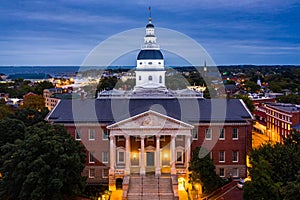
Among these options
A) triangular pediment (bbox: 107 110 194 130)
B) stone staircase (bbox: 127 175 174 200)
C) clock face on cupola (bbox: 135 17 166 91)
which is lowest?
stone staircase (bbox: 127 175 174 200)

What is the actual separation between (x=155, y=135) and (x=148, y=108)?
11.3ft

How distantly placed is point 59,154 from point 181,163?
17.1 metres

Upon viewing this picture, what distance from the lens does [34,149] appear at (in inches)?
1474

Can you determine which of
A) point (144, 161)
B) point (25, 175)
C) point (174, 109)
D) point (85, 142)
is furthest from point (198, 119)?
point (25, 175)

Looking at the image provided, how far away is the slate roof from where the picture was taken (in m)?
49.2

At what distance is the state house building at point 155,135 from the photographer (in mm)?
46344

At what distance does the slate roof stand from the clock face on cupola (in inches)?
901

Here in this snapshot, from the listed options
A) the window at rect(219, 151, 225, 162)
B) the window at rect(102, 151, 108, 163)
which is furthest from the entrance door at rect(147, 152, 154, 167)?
the window at rect(219, 151, 225, 162)

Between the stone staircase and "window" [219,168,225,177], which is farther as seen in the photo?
"window" [219,168,225,177]

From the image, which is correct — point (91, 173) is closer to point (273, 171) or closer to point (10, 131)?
point (10, 131)

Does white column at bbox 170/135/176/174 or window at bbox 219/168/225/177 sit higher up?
white column at bbox 170/135/176/174

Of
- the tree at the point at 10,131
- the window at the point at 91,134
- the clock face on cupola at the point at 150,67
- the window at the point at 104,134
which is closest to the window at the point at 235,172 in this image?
the window at the point at 104,134

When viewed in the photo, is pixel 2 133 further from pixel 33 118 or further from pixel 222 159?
pixel 222 159

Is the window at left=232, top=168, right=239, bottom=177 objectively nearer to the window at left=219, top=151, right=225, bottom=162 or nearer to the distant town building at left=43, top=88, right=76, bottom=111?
the window at left=219, top=151, right=225, bottom=162
